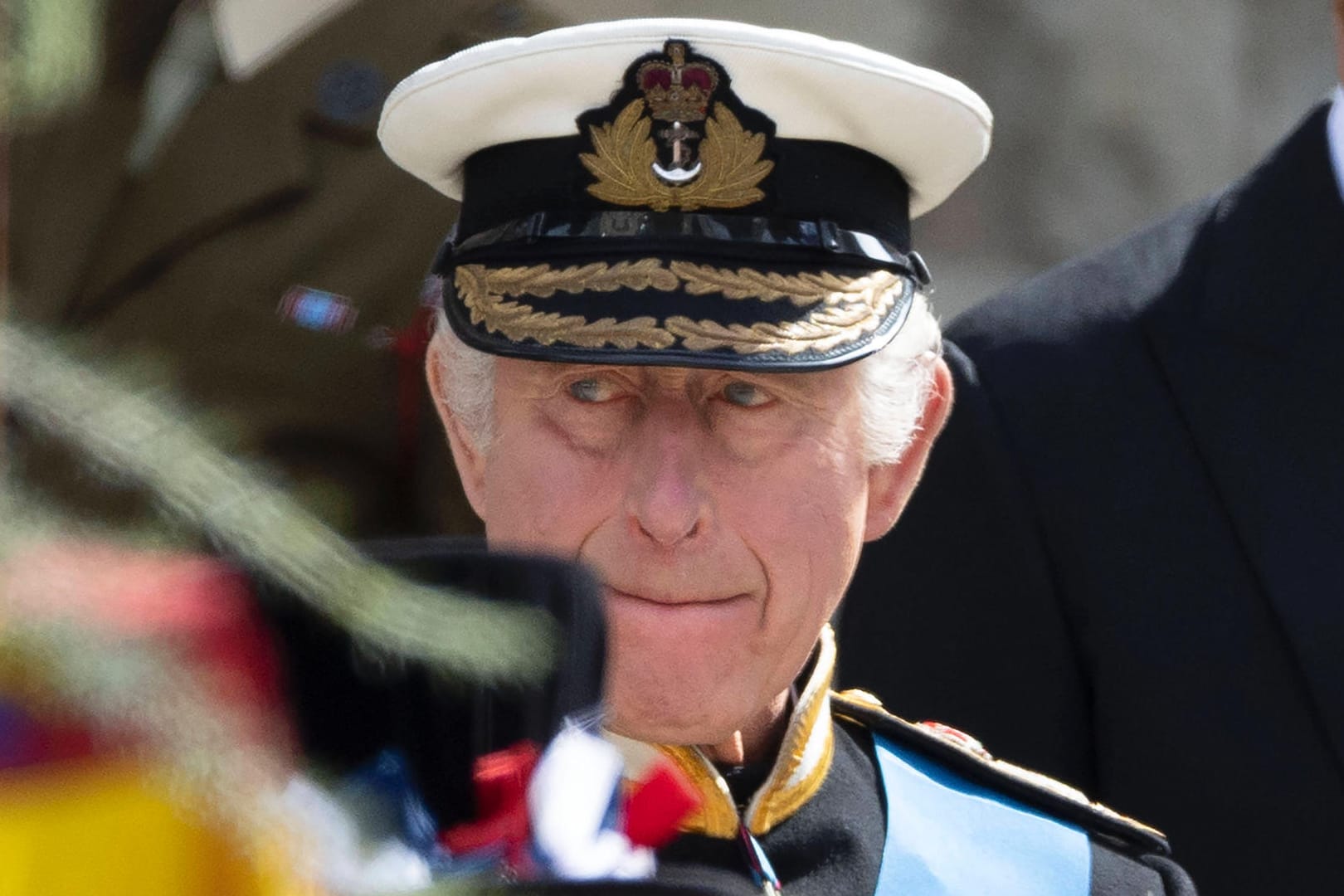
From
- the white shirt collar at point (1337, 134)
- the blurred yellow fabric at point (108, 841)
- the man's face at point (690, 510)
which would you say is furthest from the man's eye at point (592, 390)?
the white shirt collar at point (1337, 134)

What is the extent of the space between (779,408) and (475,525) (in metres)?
0.67

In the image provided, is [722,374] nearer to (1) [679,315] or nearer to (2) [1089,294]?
(1) [679,315]

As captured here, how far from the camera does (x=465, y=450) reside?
6.01 feet

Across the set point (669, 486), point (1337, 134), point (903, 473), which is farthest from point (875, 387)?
point (1337, 134)

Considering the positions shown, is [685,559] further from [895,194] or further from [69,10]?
[69,10]

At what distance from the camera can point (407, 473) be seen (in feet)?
7.75

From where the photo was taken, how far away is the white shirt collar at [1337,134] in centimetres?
262

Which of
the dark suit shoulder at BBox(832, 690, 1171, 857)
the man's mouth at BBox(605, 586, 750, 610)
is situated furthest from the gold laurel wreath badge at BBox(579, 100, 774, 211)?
the dark suit shoulder at BBox(832, 690, 1171, 857)

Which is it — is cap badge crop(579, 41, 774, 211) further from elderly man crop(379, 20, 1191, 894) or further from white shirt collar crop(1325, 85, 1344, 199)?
white shirt collar crop(1325, 85, 1344, 199)

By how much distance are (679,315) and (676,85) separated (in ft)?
0.72

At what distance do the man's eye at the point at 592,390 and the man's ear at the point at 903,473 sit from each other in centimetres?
23

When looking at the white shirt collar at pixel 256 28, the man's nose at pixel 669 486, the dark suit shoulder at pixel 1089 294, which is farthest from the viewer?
the dark suit shoulder at pixel 1089 294

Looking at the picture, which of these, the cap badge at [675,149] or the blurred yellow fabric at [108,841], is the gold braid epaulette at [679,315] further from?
the blurred yellow fabric at [108,841]

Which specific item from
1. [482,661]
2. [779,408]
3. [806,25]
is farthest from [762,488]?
[806,25]
